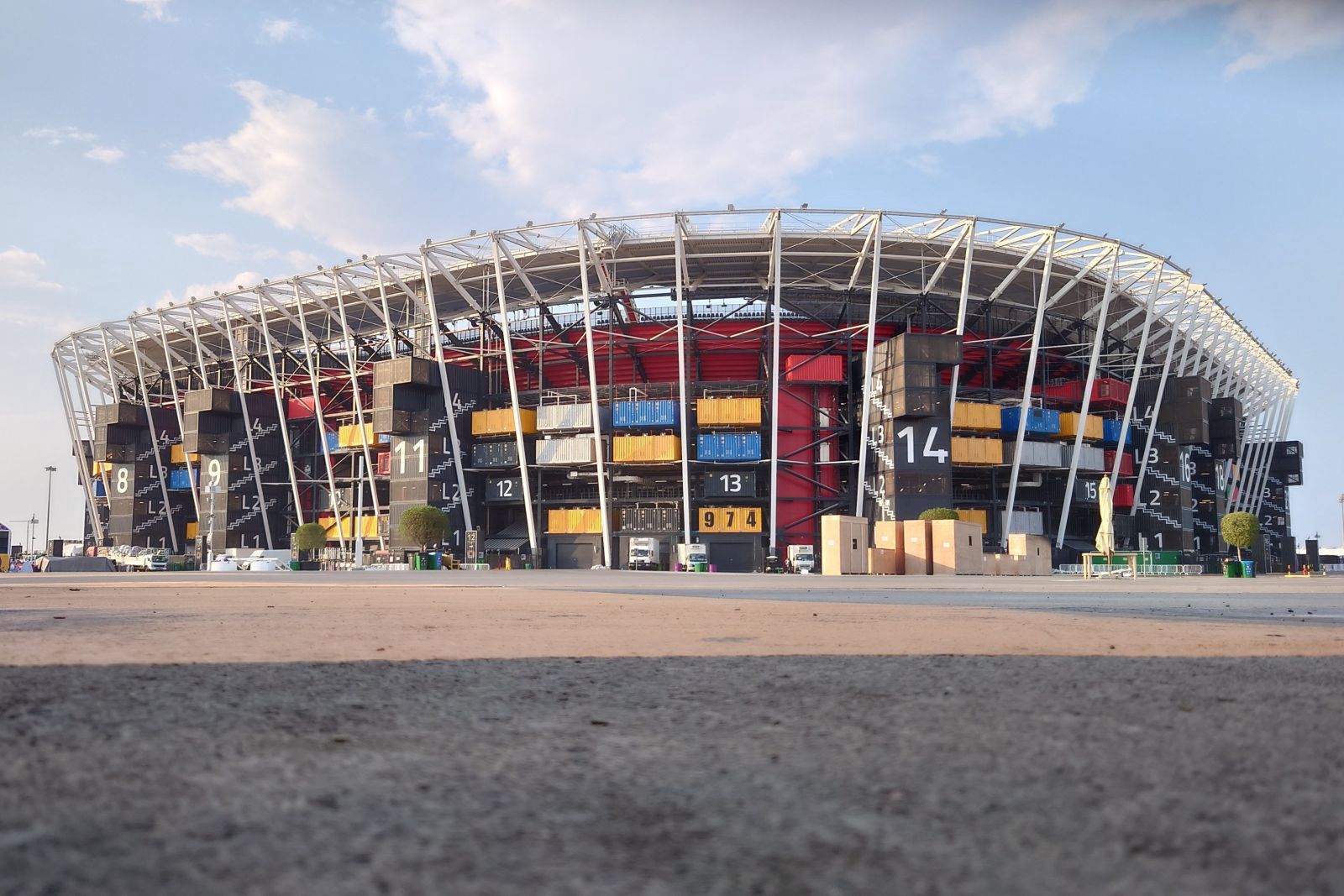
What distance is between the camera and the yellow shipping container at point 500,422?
58812 millimetres

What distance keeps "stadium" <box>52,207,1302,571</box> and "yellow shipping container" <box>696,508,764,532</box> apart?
121mm

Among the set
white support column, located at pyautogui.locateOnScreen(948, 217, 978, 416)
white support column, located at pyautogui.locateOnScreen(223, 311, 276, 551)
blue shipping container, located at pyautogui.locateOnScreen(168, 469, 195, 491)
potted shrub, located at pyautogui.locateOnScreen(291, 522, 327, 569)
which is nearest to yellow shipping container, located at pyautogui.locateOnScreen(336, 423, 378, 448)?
potted shrub, located at pyautogui.locateOnScreen(291, 522, 327, 569)

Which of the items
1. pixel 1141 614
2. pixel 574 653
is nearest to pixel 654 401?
pixel 1141 614

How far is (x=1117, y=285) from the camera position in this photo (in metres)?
58.5

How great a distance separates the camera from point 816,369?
56.2 m

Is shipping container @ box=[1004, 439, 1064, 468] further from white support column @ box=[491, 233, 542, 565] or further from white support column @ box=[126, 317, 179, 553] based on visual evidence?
white support column @ box=[126, 317, 179, 553]

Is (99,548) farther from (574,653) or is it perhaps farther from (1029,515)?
(574,653)

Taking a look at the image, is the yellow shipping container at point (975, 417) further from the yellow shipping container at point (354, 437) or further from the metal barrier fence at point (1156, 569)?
the yellow shipping container at point (354, 437)

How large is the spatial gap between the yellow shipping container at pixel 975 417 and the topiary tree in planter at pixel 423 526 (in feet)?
98.3

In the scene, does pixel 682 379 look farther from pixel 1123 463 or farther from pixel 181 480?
pixel 181 480

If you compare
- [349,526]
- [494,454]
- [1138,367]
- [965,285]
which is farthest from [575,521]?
[1138,367]

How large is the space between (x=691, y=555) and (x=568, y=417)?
11.6 meters

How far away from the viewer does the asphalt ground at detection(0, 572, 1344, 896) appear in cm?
195

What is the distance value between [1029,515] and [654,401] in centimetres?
2411
